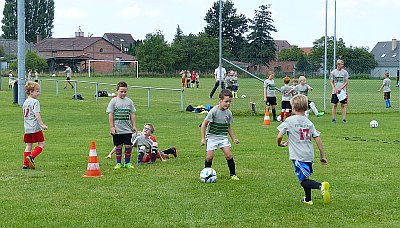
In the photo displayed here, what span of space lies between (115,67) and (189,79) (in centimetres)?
4153

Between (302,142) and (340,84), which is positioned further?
(340,84)

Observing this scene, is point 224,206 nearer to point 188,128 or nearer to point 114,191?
point 114,191

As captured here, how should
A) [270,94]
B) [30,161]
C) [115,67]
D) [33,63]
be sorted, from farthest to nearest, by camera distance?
1. [115,67]
2. [33,63]
3. [270,94]
4. [30,161]

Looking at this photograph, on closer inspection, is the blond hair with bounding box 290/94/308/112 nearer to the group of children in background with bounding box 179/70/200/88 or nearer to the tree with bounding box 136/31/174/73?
the group of children in background with bounding box 179/70/200/88

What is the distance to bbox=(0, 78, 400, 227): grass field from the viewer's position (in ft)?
24.9

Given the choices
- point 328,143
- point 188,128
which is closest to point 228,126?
point 328,143

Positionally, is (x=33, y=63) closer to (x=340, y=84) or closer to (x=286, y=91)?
(x=286, y=91)

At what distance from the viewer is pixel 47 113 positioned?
80.1ft

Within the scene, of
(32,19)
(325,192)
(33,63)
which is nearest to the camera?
(325,192)

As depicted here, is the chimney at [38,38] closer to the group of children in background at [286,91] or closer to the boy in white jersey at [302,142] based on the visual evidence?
the group of children in background at [286,91]

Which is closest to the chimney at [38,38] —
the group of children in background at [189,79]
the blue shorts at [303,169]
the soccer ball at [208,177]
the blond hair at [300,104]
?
the group of children in background at [189,79]

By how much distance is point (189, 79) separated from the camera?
52156 millimetres

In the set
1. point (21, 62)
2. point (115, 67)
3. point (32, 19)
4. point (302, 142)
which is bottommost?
point (302, 142)

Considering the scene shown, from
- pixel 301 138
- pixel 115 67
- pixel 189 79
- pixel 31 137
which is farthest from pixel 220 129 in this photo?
pixel 115 67
